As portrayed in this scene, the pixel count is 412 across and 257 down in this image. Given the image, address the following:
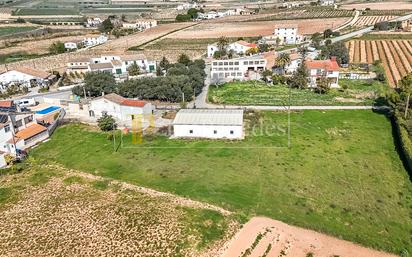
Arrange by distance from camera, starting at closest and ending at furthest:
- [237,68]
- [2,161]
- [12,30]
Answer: [2,161] < [237,68] < [12,30]

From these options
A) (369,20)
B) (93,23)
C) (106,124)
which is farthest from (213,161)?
(93,23)

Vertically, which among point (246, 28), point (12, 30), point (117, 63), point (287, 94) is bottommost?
point (287, 94)

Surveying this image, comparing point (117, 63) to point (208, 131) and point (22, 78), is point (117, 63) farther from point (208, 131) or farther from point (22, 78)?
point (208, 131)

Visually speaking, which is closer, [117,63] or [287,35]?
[117,63]

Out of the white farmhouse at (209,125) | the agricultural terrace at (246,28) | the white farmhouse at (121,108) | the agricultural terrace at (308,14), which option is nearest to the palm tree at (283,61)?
the white farmhouse at (209,125)

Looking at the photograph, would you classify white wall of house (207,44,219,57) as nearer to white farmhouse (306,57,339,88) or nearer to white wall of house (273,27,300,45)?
white wall of house (273,27,300,45)

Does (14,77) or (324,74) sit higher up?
(14,77)
